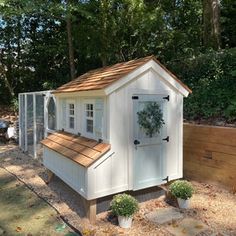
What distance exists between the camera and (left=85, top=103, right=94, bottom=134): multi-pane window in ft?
16.3

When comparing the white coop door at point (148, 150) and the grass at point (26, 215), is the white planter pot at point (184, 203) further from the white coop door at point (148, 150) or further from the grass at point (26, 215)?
the grass at point (26, 215)

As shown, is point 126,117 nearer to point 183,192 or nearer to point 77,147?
point 77,147

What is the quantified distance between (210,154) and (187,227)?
1.80m

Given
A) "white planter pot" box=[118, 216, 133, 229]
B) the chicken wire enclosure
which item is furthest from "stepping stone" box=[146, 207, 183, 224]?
the chicken wire enclosure

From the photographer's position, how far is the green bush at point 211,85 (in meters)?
6.61

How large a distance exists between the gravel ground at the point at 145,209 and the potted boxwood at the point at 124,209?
A: 107 millimetres

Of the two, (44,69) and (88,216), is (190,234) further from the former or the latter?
(44,69)

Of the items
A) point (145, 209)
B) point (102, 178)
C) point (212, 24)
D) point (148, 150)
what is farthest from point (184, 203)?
point (212, 24)

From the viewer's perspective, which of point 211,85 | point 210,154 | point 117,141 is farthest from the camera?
point 211,85

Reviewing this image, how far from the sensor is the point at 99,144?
4570 millimetres

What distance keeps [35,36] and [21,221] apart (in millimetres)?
12085

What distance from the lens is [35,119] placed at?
26.6ft

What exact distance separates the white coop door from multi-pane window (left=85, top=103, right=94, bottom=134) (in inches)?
31.2

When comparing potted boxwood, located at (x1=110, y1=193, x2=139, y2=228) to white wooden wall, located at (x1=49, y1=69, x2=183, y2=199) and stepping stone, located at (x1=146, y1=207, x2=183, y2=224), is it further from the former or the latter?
stepping stone, located at (x1=146, y1=207, x2=183, y2=224)
